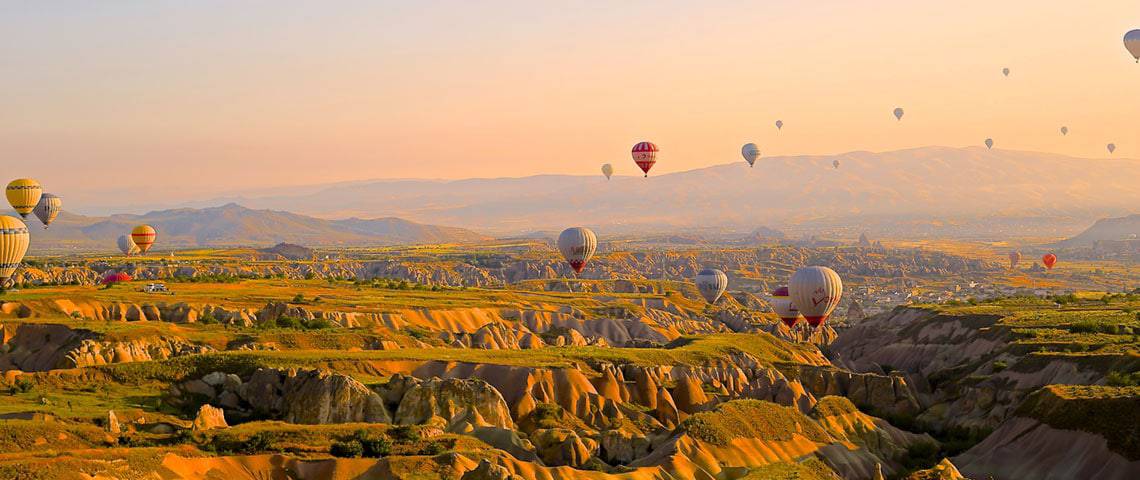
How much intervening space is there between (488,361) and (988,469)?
32.8m

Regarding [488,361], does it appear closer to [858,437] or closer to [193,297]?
[858,437]

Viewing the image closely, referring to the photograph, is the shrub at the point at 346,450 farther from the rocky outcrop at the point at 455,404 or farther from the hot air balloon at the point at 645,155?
the hot air balloon at the point at 645,155

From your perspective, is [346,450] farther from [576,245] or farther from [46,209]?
[46,209]

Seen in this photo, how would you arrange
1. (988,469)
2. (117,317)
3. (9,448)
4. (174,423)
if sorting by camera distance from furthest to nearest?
(117,317) < (988,469) < (174,423) < (9,448)

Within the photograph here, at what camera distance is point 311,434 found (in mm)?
64875

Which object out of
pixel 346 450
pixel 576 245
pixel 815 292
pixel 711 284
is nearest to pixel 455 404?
pixel 346 450

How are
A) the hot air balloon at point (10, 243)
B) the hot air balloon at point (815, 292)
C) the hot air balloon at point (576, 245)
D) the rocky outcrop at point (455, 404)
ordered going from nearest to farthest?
the rocky outcrop at point (455, 404)
the hot air balloon at point (10, 243)
the hot air balloon at point (815, 292)
the hot air balloon at point (576, 245)

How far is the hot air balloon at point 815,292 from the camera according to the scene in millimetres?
123625

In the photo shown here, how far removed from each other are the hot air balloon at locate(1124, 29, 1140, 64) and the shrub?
11313 centimetres

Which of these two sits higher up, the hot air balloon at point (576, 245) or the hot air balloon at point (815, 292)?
the hot air balloon at point (576, 245)

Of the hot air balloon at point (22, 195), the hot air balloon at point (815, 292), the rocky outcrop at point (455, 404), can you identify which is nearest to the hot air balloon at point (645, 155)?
the hot air balloon at point (815, 292)

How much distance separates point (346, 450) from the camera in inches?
2491

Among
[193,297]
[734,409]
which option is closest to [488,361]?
[734,409]

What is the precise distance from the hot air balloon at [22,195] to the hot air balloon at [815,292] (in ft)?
317
